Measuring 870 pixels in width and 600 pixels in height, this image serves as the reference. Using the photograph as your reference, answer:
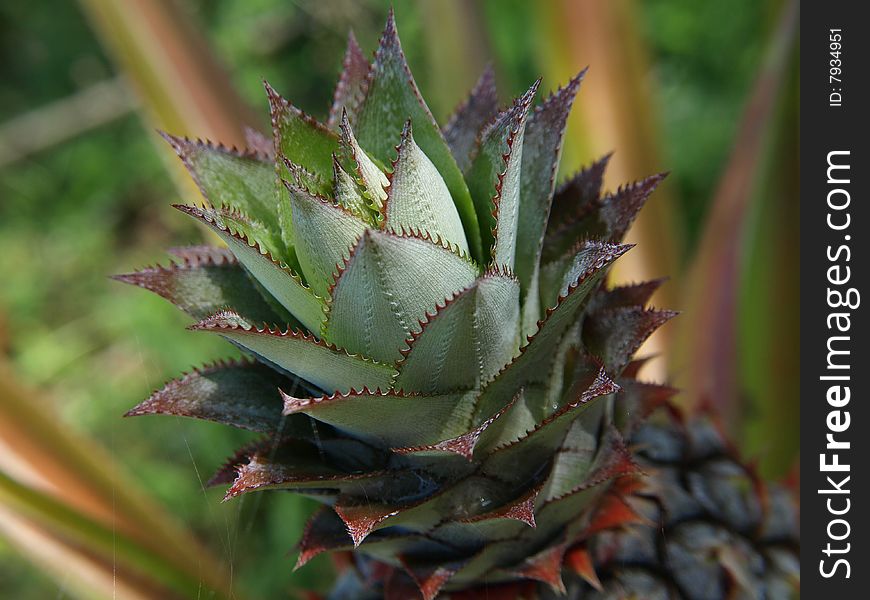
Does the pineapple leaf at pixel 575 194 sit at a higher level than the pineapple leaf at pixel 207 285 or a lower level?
higher

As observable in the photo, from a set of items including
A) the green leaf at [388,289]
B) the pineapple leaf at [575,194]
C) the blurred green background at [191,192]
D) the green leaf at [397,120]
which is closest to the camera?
the green leaf at [388,289]

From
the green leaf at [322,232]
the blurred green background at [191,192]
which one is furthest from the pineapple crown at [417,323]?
the blurred green background at [191,192]

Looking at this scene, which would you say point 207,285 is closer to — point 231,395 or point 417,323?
point 231,395

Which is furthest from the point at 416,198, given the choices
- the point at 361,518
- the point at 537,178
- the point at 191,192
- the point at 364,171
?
the point at 191,192

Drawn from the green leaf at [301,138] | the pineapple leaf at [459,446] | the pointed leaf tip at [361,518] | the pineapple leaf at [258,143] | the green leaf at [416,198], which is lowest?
the pointed leaf tip at [361,518]

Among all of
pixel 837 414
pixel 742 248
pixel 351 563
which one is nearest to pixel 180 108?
pixel 351 563

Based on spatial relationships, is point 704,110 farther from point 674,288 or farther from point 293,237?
point 293,237

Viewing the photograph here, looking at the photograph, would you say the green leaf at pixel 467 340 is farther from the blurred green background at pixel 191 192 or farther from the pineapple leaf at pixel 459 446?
the blurred green background at pixel 191 192
